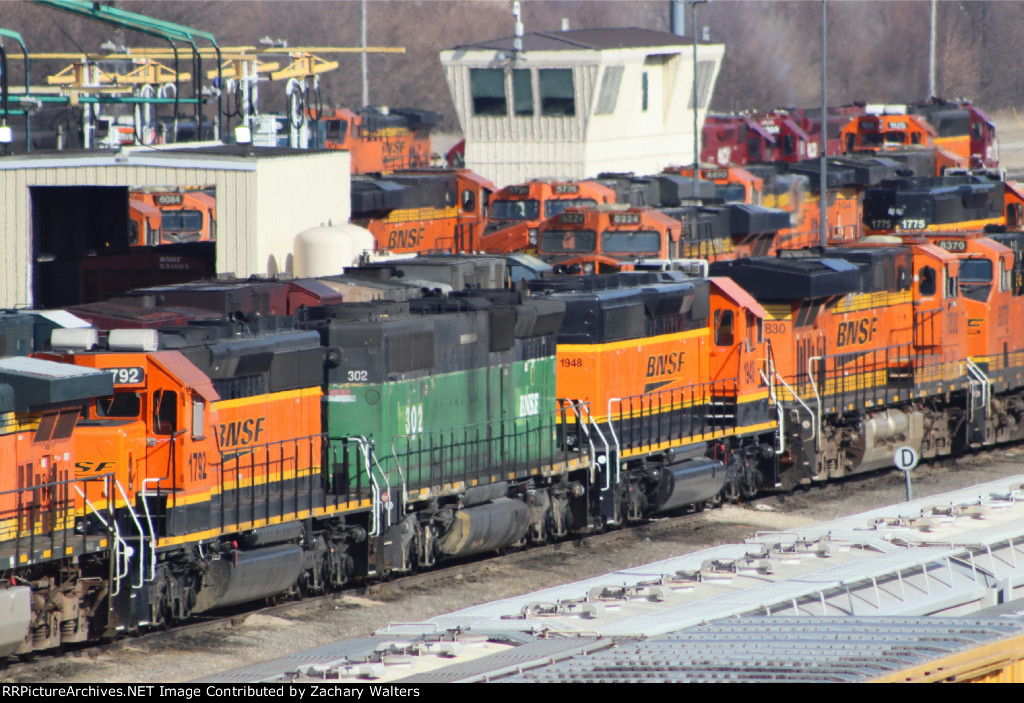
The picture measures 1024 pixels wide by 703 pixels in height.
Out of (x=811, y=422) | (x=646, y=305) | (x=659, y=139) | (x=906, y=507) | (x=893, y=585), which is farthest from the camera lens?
(x=659, y=139)

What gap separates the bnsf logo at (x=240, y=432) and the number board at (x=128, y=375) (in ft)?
4.09

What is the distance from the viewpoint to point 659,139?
5316cm

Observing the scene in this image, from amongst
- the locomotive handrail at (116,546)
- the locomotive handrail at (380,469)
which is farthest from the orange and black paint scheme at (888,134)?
the locomotive handrail at (116,546)

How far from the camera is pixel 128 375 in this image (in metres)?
17.3

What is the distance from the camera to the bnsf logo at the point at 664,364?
981 inches

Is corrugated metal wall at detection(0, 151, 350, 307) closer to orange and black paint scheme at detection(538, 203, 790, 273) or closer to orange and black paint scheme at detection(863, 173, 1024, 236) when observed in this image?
orange and black paint scheme at detection(538, 203, 790, 273)

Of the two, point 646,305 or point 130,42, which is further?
point 130,42

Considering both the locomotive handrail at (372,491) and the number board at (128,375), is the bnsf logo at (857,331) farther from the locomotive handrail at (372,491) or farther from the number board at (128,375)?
the number board at (128,375)

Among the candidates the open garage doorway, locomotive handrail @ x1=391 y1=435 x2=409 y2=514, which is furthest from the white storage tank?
locomotive handrail @ x1=391 y1=435 x2=409 y2=514

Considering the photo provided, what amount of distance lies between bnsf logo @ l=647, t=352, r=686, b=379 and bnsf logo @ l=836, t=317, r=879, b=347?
4.25 meters

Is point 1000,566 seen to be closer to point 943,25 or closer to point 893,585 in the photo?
point 893,585

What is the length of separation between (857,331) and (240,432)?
13.8m
